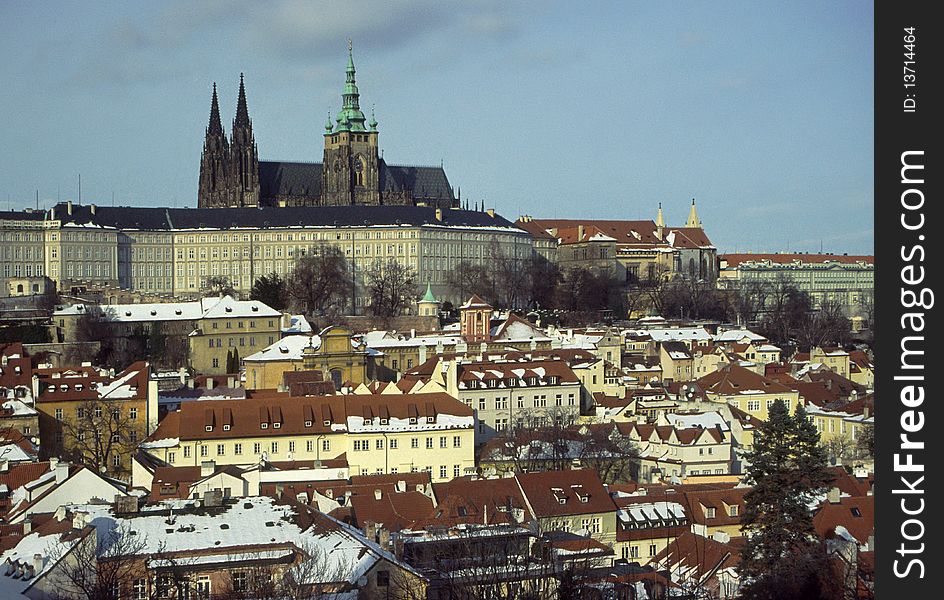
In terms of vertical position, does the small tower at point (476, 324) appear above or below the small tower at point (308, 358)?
above

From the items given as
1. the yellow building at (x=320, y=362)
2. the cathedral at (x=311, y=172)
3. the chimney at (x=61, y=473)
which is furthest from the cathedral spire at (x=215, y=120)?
the chimney at (x=61, y=473)

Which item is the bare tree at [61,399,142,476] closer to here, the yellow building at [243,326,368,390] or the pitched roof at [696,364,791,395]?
the yellow building at [243,326,368,390]

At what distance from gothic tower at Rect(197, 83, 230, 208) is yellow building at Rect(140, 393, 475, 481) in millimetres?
90414

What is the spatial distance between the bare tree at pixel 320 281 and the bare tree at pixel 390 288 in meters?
2.36

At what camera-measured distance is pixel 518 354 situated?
75688 millimetres

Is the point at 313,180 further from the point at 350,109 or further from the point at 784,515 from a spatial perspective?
the point at 784,515

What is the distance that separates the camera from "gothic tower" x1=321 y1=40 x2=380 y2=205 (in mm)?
146500

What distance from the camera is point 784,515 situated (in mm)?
33781

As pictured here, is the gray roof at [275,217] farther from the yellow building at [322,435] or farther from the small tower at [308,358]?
the yellow building at [322,435]

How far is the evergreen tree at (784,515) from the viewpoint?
28.2 metres

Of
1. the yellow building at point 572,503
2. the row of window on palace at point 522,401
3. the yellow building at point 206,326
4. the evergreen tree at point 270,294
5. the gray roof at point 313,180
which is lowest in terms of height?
the yellow building at point 572,503

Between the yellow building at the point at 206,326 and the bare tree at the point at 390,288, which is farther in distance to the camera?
the bare tree at the point at 390,288

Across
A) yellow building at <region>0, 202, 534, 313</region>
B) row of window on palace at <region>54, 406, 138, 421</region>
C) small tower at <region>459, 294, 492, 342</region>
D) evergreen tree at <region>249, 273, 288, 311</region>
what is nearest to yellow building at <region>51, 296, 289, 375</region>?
small tower at <region>459, 294, 492, 342</region>

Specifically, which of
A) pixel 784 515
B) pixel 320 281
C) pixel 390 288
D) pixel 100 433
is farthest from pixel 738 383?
pixel 320 281
